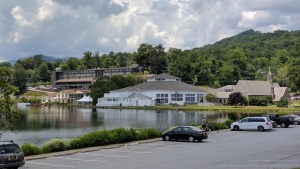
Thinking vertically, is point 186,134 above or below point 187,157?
above

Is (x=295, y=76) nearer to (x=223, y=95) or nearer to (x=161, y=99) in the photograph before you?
(x=223, y=95)

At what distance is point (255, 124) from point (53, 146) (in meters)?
24.5

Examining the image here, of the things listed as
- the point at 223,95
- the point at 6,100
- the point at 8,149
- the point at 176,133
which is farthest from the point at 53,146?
the point at 223,95

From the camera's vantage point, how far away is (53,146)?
28.7 metres

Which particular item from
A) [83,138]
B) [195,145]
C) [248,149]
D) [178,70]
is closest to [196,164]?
[248,149]

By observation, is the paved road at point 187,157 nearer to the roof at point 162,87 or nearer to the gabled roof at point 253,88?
the gabled roof at point 253,88

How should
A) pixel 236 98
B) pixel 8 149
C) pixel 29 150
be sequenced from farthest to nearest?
1. pixel 236 98
2. pixel 29 150
3. pixel 8 149

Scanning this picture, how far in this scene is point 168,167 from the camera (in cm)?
2081

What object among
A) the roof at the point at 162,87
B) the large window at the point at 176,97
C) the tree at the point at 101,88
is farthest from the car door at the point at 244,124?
the tree at the point at 101,88

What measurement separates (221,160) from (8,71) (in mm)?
12581

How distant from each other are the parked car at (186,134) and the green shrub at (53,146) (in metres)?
9.52

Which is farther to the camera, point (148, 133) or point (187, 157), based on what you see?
point (148, 133)

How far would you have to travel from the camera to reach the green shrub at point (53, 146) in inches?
1110

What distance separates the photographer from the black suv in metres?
18.7
